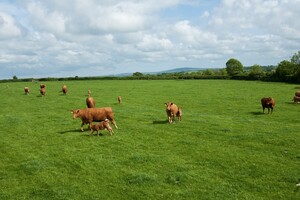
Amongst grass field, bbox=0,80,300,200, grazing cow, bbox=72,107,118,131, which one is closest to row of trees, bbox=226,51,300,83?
grass field, bbox=0,80,300,200

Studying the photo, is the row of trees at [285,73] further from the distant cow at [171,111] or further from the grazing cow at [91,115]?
the grazing cow at [91,115]

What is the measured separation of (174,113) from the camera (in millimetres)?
21469

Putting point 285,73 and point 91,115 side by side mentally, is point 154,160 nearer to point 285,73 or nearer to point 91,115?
point 91,115

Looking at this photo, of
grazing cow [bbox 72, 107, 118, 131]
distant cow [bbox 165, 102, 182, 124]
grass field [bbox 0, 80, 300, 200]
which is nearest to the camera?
grass field [bbox 0, 80, 300, 200]

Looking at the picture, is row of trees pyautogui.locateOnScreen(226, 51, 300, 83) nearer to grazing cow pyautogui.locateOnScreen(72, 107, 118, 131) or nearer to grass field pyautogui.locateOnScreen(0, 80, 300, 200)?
grass field pyautogui.locateOnScreen(0, 80, 300, 200)

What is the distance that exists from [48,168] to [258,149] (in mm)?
8957

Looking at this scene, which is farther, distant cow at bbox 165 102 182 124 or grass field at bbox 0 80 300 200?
distant cow at bbox 165 102 182 124

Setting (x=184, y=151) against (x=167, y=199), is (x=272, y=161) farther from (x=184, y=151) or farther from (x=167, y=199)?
(x=167, y=199)

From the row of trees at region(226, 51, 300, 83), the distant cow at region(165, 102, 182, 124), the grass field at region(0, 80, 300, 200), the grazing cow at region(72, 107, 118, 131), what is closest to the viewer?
the grass field at region(0, 80, 300, 200)

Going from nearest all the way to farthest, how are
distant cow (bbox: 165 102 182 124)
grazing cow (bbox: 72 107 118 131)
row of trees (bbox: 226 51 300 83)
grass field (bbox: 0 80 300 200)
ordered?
grass field (bbox: 0 80 300 200) < grazing cow (bbox: 72 107 118 131) < distant cow (bbox: 165 102 182 124) < row of trees (bbox: 226 51 300 83)

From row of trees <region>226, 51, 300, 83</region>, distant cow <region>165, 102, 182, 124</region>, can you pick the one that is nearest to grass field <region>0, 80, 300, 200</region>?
distant cow <region>165, 102, 182, 124</region>

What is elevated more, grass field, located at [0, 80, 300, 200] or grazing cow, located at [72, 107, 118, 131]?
grazing cow, located at [72, 107, 118, 131]

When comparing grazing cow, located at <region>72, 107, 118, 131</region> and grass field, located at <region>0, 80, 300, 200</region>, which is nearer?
grass field, located at <region>0, 80, 300, 200</region>

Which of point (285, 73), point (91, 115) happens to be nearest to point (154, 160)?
point (91, 115)
